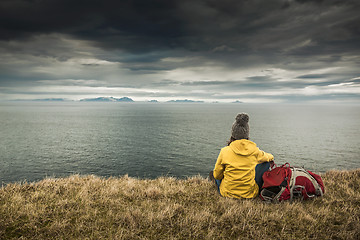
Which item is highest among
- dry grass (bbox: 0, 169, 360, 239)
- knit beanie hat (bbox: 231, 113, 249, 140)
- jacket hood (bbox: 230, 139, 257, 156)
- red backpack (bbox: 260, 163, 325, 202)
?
knit beanie hat (bbox: 231, 113, 249, 140)

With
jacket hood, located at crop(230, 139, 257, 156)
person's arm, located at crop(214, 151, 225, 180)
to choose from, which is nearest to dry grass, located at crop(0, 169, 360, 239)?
person's arm, located at crop(214, 151, 225, 180)

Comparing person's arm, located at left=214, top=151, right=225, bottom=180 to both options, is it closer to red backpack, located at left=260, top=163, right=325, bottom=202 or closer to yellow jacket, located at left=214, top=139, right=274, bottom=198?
yellow jacket, located at left=214, top=139, right=274, bottom=198

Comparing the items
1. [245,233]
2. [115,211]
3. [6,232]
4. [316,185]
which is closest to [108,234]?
[115,211]

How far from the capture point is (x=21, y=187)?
22.5 ft

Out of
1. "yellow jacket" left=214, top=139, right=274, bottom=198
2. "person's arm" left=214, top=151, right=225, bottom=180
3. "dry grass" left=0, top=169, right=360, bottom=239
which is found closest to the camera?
"dry grass" left=0, top=169, right=360, bottom=239

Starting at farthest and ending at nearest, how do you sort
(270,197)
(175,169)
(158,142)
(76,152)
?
1. (158,142)
2. (76,152)
3. (175,169)
4. (270,197)

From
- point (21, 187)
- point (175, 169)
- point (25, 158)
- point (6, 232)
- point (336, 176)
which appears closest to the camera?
point (6, 232)

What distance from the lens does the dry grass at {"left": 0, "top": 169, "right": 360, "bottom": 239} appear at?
425 centimetres

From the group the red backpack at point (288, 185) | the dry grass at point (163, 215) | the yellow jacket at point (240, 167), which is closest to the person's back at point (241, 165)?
the yellow jacket at point (240, 167)

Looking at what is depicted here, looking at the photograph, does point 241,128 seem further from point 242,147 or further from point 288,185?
point 288,185

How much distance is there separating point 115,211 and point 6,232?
2.22m

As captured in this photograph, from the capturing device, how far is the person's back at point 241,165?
5910 mm

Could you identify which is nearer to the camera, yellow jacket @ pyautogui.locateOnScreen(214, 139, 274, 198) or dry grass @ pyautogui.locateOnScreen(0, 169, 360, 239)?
dry grass @ pyautogui.locateOnScreen(0, 169, 360, 239)

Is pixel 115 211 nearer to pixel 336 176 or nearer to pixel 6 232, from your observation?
pixel 6 232
